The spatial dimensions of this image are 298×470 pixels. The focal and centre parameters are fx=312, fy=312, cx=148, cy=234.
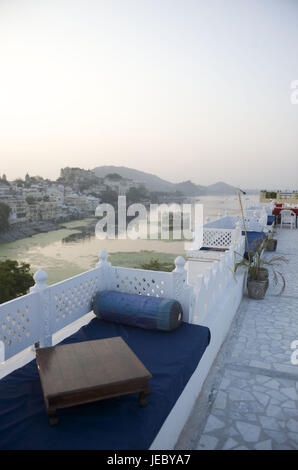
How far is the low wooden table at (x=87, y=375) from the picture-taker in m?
1.83

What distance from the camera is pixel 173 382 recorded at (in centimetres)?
223

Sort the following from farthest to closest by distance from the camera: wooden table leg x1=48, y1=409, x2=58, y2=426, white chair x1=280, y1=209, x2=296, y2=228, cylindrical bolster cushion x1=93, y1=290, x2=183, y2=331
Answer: white chair x1=280, y1=209, x2=296, y2=228, cylindrical bolster cushion x1=93, y1=290, x2=183, y2=331, wooden table leg x1=48, y1=409, x2=58, y2=426

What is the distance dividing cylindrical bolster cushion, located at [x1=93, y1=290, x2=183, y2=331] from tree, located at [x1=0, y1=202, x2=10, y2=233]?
141 feet

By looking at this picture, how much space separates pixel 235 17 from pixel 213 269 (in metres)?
12.3

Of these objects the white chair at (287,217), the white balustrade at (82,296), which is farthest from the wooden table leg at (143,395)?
the white chair at (287,217)

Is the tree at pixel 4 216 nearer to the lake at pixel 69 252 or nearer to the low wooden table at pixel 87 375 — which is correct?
the lake at pixel 69 252

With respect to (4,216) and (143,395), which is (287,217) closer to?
(143,395)

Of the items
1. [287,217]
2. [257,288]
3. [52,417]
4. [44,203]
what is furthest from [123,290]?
[44,203]

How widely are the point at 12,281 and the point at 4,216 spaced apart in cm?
2249

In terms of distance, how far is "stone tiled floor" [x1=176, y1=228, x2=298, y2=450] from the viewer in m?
2.32

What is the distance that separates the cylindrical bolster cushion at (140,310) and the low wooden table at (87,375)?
30.0 inches

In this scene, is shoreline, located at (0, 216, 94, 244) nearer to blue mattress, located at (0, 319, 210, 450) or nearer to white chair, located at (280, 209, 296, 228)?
white chair, located at (280, 209, 296, 228)

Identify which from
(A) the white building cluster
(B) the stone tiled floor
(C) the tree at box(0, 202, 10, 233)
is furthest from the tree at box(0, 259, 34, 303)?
(A) the white building cluster

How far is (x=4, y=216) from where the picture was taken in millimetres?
42656
